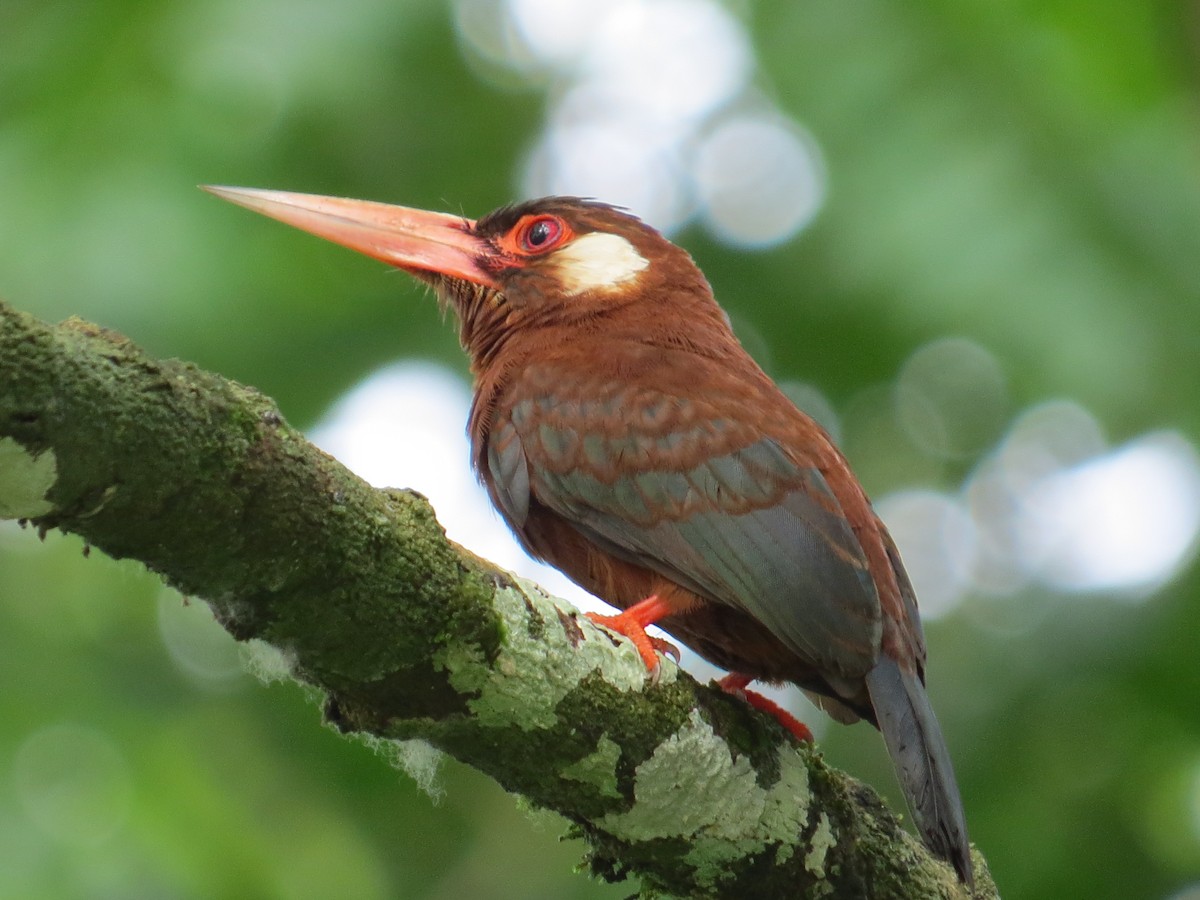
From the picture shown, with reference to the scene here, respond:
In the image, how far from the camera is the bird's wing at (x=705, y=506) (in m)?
3.36

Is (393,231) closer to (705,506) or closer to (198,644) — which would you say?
(705,506)

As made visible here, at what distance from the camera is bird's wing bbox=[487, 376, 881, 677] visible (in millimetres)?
3363

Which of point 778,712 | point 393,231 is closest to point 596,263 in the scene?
point 393,231

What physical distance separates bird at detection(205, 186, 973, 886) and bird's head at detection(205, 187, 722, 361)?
→ 0.18ft

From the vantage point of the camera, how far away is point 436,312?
6.50m

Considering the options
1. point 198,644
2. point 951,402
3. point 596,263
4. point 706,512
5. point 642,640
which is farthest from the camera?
point 951,402

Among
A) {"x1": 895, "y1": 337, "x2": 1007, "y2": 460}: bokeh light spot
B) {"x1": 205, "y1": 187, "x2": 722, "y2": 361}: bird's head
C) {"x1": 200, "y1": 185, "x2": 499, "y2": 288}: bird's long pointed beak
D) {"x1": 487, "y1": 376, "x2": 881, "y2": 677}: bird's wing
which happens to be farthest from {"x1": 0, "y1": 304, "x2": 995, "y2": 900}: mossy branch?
{"x1": 895, "y1": 337, "x2": 1007, "y2": 460}: bokeh light spot

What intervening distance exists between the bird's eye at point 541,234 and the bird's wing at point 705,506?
100 cm

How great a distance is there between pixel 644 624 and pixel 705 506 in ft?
1.03

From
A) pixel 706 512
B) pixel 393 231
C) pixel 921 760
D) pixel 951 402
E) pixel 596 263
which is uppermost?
pixel 951 402

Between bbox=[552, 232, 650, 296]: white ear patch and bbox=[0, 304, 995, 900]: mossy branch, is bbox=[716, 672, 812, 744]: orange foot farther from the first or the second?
bbox=[552, 232, 650, 296]: white ear patch

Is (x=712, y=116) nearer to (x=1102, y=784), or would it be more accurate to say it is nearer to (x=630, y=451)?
(x=1102, y=784)

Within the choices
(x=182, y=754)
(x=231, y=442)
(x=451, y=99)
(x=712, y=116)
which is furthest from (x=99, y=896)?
(x=712, y=116)

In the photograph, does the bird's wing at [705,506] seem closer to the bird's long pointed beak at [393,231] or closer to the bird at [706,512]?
the bird at [706,512]
